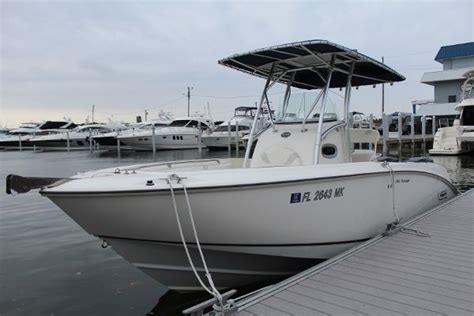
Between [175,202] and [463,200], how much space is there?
19.9 ft

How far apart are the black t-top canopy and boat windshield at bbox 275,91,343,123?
0.34m

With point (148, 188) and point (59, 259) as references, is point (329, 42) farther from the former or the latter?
point (59, 259)

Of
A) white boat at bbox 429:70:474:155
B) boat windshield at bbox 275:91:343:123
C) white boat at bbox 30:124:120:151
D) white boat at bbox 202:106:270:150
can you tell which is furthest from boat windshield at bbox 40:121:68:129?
boat windshield at bbox 275:91:343:123

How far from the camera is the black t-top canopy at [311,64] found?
216 inches

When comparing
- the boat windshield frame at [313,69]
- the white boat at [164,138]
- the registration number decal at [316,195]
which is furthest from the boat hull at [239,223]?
the white boat at [164,138]

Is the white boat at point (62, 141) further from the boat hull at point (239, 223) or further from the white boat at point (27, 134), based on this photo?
the boat hull at point (239, 223)

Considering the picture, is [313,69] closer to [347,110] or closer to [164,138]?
[347,110]

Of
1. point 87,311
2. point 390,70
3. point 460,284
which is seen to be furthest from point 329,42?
point 87,311

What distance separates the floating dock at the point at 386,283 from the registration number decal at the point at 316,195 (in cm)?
65

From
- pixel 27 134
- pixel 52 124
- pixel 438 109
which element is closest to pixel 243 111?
pixel 438 109

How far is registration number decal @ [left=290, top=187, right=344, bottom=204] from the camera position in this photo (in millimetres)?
4393

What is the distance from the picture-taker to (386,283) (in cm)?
385

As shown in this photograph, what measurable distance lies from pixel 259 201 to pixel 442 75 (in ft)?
139

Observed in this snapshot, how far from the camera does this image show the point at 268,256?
4602 mm
